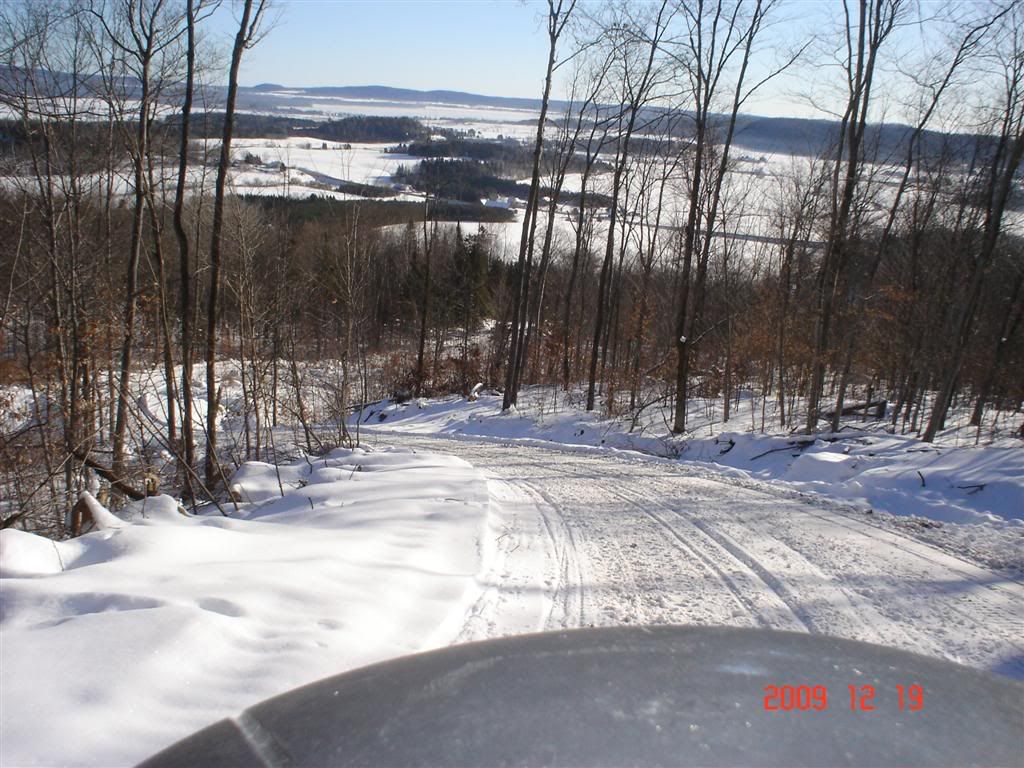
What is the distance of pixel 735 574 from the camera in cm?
523

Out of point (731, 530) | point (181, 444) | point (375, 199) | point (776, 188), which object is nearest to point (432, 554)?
point (731, 530)

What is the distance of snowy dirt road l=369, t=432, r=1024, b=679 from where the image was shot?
14.1 ft

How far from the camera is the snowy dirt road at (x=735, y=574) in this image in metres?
4.30

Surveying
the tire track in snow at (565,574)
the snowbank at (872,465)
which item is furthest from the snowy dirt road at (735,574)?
the snowbank at (872,465)

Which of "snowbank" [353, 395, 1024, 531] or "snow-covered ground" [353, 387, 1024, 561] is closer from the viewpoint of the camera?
"snow-covered ground" [353, 387, 1024, 561]
